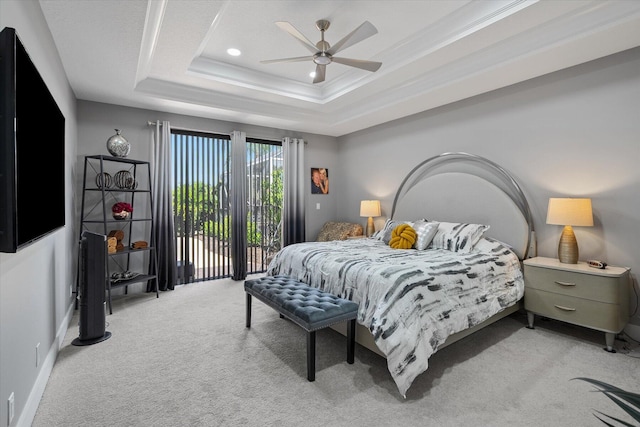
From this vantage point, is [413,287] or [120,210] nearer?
[413,287]

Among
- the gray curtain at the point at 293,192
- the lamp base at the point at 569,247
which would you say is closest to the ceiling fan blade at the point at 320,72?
the gray curtain at the point at 293,192

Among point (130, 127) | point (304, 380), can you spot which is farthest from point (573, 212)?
point (130, 127)

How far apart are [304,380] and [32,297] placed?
183 cm

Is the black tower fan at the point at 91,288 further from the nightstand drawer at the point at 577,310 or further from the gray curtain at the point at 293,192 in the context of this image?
the nightstand drawer at the point at 577,310

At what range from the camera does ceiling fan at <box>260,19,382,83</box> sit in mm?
2669

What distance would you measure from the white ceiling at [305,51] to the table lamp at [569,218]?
137 cm

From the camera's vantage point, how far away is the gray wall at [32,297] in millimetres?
1587

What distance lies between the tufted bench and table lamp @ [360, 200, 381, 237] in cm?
261

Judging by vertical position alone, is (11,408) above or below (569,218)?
below

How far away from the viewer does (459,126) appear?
4355 mm

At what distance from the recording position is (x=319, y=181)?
634cm

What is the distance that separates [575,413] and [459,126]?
11.1 ft

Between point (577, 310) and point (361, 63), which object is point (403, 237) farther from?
point (361, 63)

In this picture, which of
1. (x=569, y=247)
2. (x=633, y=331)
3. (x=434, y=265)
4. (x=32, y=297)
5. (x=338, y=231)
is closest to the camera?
(x=32, y=297)
